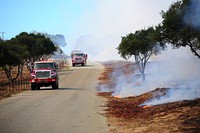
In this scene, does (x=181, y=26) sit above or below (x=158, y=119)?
above

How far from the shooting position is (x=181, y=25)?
810 inches

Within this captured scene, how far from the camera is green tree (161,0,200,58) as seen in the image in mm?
19578

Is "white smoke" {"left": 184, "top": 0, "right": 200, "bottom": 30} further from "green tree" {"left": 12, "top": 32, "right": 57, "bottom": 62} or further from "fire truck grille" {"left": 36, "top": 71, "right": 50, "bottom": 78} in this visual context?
"green tree" {"left": 12, "top": 32, "right": 57, "bottom": 62}

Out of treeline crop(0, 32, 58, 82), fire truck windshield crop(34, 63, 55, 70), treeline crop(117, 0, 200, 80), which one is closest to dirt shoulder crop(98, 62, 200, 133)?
treeline crop(117, 0, 200, 80)

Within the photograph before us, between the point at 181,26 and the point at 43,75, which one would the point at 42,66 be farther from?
the point at 181,26

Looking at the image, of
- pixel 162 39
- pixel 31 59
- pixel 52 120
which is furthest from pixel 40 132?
pixel 31 59

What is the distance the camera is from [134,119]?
1547cm

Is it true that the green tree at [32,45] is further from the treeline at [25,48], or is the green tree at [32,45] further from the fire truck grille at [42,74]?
the fire truck grille at [42,74]

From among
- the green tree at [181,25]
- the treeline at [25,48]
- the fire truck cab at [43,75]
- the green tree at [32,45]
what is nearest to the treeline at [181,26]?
the green tree at [181,25]

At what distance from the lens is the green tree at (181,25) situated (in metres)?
19.6

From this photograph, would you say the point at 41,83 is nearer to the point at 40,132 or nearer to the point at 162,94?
the point at 162,94

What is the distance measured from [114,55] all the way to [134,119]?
139252 millimetres

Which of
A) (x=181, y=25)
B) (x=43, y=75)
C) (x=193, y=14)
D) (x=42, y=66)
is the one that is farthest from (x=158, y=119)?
(x=42, y=66)

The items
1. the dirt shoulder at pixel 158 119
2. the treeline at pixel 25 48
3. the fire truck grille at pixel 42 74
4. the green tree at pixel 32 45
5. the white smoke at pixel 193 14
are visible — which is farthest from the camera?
the green tree at pixel 32 45
